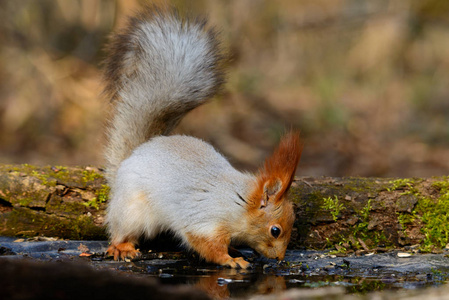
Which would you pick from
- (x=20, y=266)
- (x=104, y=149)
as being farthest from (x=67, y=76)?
(x=20, y=266)

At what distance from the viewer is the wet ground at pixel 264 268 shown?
114 inches

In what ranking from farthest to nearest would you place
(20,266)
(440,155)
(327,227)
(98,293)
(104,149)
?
(440,155) → (104,149) → (327,227) → (20,266) → (98,293)

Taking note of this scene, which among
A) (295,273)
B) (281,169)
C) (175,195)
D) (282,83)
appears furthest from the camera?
(282,83)

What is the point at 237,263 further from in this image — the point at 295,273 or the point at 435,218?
the point at 435,218

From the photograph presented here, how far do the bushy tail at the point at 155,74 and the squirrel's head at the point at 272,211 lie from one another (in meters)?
0.98

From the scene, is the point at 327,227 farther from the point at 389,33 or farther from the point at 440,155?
the point at 389,33

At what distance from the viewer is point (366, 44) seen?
10.6 meters

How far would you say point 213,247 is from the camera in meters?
3.52

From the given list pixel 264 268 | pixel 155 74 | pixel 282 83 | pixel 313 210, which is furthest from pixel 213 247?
pixel 282 83

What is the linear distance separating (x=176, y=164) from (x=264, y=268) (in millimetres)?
915

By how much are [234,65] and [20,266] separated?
307 inches

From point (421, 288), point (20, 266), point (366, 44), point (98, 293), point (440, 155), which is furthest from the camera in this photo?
point (366, 44)

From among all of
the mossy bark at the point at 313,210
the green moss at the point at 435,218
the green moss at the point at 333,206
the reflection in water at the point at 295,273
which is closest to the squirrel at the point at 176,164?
the reflection in water at the point at 295,273

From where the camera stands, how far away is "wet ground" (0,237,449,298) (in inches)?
114
